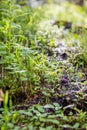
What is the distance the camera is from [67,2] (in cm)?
757

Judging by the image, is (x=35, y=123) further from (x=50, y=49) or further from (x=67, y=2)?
(x=67, y=2)

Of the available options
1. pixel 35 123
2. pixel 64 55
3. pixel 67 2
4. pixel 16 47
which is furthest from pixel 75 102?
pixel 67 2

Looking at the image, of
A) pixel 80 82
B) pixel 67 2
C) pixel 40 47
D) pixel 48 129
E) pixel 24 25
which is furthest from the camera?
pixel 67 2

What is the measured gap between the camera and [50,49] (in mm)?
3629

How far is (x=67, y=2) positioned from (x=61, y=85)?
5.05 metres

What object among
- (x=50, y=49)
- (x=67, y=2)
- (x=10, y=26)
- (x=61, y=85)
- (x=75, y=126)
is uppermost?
(x=67, y=2)

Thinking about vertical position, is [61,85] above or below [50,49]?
below

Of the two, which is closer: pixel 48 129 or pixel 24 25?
pixel 48 129

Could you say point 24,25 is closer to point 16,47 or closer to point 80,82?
point 16,47

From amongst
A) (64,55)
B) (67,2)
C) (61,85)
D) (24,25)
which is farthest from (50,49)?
(67,2)

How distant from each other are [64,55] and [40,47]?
32 centimetres

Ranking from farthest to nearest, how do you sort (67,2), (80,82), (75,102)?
(67,2)
(80,82)
(75,102)

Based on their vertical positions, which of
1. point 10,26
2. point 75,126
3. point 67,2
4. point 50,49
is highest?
point 67,2

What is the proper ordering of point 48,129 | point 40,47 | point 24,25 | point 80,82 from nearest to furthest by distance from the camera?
point 48,129
point 80,82
point 40,47
point 24,25
